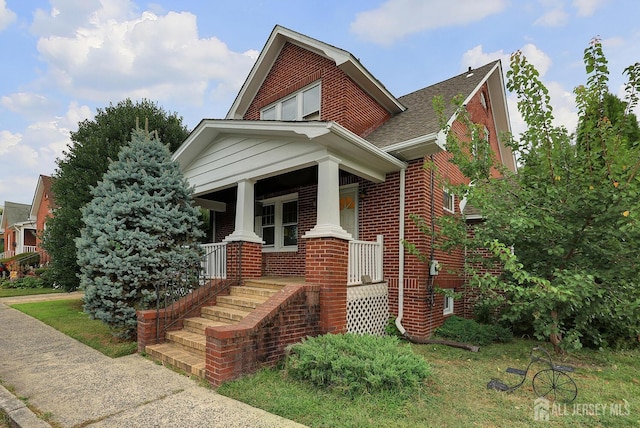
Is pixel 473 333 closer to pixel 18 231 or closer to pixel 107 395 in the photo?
pixel 107 395

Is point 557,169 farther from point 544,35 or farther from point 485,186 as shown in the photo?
point 544,35

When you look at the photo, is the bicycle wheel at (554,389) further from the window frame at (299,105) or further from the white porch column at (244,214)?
the window frame at (299,105)

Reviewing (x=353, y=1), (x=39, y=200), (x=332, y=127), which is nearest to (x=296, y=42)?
(x=353, y=1)

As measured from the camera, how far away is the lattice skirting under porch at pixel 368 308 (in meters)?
6.35

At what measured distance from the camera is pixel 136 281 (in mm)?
6211

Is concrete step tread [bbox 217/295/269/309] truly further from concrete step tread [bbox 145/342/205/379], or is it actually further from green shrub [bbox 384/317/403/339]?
green shrub [bbox 384/317/403/339]

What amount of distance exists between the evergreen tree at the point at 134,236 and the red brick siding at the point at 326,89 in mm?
4028

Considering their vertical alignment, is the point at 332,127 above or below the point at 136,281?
above

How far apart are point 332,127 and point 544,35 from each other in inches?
222

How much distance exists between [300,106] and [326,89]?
39.1 inches

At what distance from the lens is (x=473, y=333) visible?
699cm

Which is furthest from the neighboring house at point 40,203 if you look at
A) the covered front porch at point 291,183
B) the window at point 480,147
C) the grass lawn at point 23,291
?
the window at point 480,147

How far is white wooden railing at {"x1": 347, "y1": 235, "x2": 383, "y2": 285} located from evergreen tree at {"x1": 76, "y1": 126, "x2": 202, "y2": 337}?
3.25 m

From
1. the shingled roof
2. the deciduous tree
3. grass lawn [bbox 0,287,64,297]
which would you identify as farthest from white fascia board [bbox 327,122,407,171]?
grass lawn [bbox 0,287,64,297]
